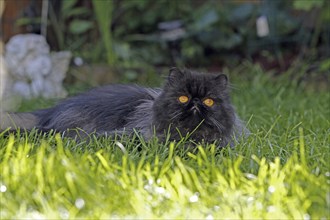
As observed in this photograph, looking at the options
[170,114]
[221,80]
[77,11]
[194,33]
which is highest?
[77,11]

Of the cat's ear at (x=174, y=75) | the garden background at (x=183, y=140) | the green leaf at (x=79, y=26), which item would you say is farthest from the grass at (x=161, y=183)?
the green leaf at (x=79, y=26)

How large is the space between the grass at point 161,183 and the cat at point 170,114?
108mm

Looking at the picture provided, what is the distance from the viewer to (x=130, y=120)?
3.73 metres

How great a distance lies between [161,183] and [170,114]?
68cm

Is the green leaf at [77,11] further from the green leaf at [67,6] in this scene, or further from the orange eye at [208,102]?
the orange eye at [208,102]

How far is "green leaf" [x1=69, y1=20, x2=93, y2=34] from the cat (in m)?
2.96

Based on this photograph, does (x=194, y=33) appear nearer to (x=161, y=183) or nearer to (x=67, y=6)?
(x=67, y=6)

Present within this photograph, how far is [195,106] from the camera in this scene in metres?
3.36

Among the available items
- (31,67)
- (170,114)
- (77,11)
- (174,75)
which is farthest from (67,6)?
(170,114)

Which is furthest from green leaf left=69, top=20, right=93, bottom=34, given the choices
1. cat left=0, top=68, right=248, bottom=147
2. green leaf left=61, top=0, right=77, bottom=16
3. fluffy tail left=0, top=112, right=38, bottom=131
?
cat left=0, top=68, right=248, bottom=147

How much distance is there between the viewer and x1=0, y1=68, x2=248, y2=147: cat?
3393 mm

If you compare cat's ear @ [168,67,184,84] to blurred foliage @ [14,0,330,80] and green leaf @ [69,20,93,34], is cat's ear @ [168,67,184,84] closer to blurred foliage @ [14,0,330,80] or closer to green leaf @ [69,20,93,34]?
blurred foliage @ [14,0,330,80]

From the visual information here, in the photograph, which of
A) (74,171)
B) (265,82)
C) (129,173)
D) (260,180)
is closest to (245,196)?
(260,180)

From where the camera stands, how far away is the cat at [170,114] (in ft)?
11.1
